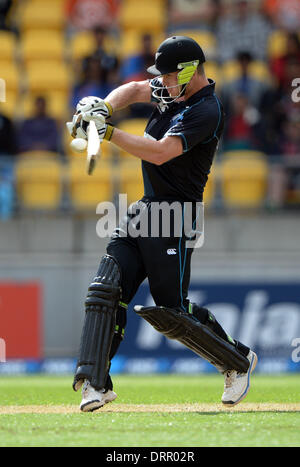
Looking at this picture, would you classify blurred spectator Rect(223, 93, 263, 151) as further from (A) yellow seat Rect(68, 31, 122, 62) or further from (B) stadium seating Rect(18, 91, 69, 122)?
(A) yellow seat Rect(68, 31, 122, 62)

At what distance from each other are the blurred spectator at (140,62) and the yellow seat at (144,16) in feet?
4.27

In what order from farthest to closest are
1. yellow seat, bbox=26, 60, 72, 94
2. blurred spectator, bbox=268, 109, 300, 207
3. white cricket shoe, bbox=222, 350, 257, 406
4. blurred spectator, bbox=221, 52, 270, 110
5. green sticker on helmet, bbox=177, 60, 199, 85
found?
yellow seat, bbox=26, 60, 72, 94
blurred spectator, bbox=221, 52, 270, 110
blurred spectator, bbox=268, 109, 300, 207
white cricket shoe, bbox=222, 350, 257, 406
green sticker on helmet, bbox=177, 60, 199, 85

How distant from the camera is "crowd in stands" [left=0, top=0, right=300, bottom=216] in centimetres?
1138

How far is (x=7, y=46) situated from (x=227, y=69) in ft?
9.99

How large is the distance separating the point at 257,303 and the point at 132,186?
198 cm

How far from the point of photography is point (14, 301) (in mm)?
10727

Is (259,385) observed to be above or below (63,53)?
below

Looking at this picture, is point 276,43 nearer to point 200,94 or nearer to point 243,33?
point 243,33

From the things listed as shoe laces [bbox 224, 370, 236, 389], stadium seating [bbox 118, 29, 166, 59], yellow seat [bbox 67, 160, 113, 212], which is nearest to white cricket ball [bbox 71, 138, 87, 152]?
shoe laces [bbox 224, 370, 236, 389]

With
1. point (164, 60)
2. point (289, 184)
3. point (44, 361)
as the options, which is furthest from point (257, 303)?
point (164, 60)

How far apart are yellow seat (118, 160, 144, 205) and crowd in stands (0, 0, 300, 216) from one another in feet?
2.98

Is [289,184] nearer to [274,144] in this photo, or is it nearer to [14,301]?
[274,144]

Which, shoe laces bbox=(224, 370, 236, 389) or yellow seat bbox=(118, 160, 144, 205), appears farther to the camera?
yellow seat bbox=(118, 160, 144, 205)

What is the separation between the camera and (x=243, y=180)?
1112 cm
